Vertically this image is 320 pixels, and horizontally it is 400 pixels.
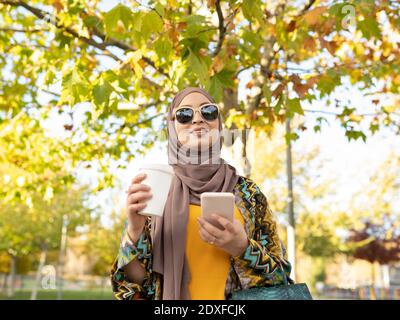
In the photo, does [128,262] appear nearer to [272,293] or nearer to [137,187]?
[137,187]

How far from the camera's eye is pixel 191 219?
1862mm

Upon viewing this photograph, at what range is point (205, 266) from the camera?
5.91ft

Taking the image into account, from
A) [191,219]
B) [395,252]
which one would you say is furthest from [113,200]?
[191,219]

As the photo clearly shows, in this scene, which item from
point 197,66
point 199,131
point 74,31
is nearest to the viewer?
point 199,131

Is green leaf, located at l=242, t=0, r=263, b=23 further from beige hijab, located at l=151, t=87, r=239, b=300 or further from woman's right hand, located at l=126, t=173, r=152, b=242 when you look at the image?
woman's right hand, located at l=126, t=173, r=152, b=242

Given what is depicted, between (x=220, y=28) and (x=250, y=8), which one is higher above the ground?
(x=220, y=28)

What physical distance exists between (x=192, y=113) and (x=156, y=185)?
1.56 ft

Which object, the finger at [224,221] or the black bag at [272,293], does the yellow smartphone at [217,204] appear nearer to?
the finger at [224,221]

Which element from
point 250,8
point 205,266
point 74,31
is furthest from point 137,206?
point 74,31

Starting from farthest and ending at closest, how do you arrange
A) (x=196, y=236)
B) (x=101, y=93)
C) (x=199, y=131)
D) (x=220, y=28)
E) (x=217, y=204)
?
(x=220, y=28) → (x=101, y=93) → (x=199, y=131) → (x=196, y=236) → (x=217, y=204)

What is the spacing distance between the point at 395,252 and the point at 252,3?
32.3 meters

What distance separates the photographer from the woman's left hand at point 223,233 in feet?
5.26

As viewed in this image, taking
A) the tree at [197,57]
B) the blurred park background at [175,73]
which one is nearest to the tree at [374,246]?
the blurred park background at [175,73]
